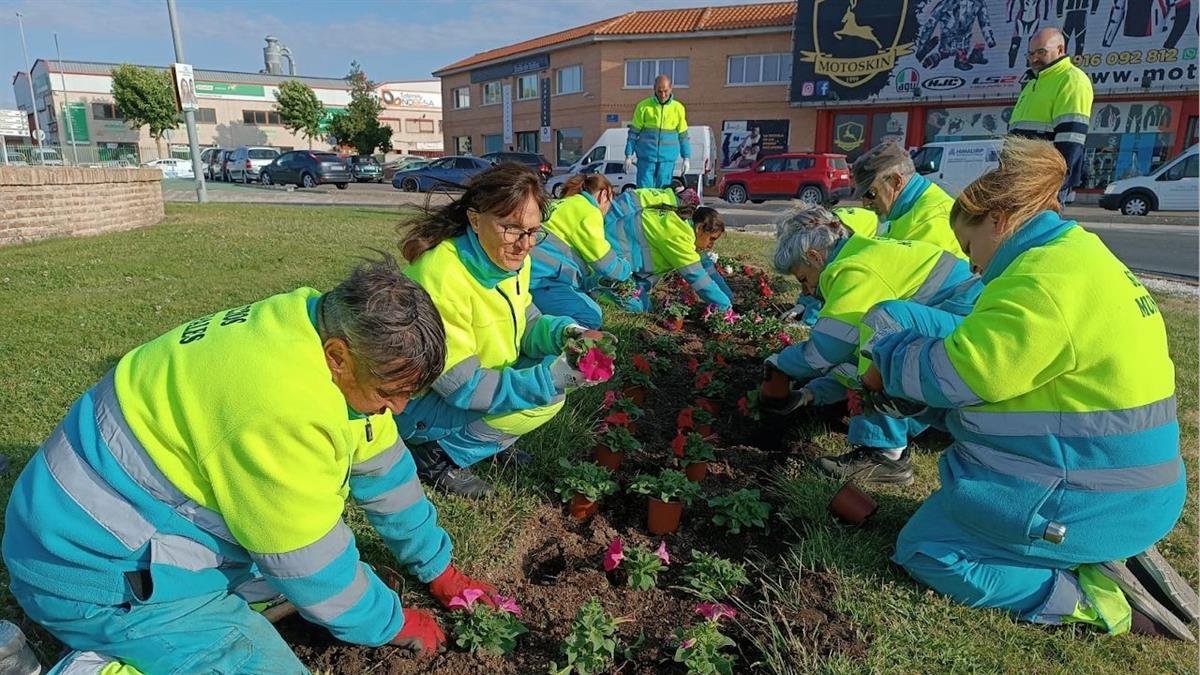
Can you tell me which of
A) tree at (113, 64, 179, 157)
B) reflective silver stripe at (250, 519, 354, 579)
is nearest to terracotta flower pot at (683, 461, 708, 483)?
reflective silver stripe at (250, 519, 354, 579)

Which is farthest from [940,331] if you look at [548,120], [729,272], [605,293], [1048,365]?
[548,120]

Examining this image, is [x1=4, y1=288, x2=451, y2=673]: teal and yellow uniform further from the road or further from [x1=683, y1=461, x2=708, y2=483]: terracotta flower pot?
the road

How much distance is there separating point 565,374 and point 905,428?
159 cm

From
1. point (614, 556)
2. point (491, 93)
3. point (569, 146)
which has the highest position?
point (491, 93)

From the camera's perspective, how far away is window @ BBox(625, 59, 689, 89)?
3017cm

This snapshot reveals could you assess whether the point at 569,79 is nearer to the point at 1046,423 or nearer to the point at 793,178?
the point at 793,178

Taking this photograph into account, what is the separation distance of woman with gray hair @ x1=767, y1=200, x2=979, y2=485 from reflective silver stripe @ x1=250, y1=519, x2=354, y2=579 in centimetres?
213

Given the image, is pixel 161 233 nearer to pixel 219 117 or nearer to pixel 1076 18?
pixel 1076 18

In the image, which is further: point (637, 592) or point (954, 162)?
point (954, 162)

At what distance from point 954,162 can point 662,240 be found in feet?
55.1

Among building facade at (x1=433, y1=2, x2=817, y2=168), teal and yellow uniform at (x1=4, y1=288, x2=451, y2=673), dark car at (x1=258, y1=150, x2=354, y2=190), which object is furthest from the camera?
building facade at (x1=433, y1=2, x2=817, y2=168)

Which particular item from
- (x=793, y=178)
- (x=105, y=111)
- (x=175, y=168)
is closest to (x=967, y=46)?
(x=793, y=178)

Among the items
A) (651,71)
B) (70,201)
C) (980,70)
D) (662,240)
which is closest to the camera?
(662,240)

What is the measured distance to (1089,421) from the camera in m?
2.01
